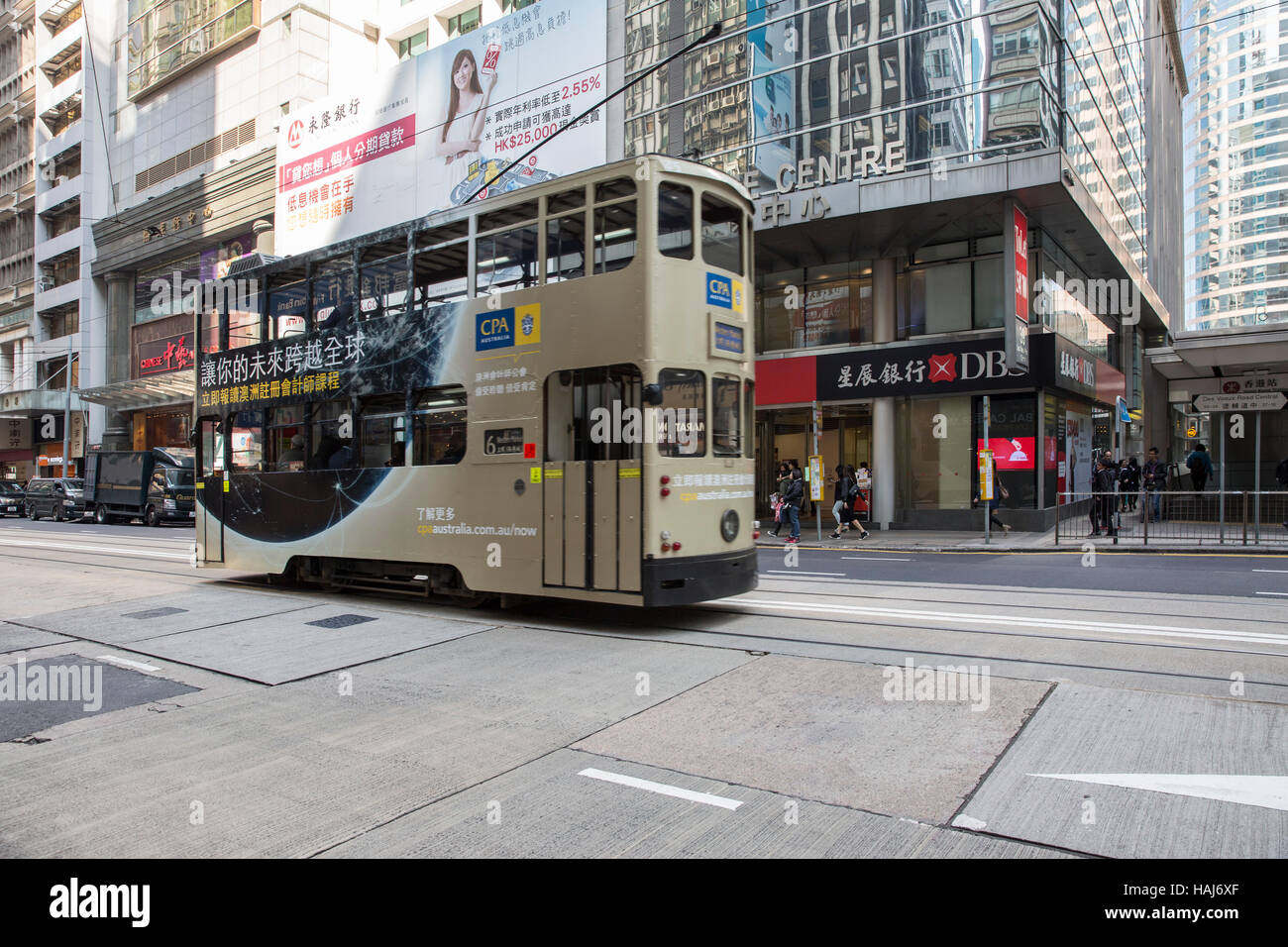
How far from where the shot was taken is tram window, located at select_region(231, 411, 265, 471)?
1143cm

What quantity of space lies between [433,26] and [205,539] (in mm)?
29372

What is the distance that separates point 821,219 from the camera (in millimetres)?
20562

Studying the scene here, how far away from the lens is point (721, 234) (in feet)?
28.0

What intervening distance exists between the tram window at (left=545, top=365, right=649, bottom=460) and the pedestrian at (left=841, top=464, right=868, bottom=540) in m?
12.3

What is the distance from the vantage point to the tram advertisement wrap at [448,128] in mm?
27750

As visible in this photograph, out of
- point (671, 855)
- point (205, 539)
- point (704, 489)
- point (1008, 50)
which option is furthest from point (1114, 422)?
point (671, 855)

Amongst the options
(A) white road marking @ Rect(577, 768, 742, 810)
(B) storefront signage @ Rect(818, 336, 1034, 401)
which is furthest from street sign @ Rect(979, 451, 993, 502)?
(A) white road marking @ Rect(577, 768, 742, 810)

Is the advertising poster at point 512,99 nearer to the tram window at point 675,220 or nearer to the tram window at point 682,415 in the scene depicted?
the tram window at point 675,220

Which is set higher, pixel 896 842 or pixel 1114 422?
pixel 1114 422

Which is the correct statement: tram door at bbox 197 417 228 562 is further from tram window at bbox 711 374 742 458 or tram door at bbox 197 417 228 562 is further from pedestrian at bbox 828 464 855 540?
pedestrian at bbox 828 464 855 540

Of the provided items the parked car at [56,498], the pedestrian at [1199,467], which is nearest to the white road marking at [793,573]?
the pedestrian at [1199,467]

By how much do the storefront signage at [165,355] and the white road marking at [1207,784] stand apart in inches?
1718
